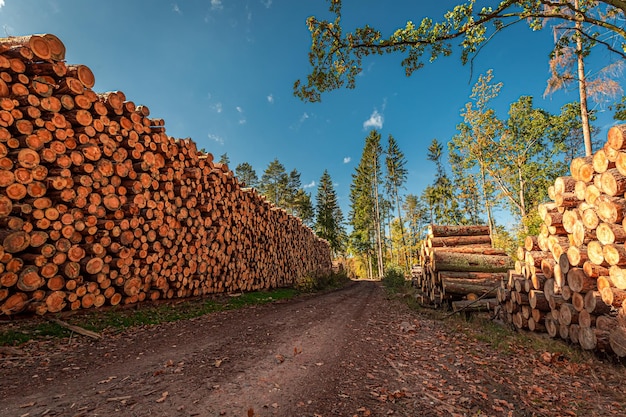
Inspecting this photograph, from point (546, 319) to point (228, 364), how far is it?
6.87 m

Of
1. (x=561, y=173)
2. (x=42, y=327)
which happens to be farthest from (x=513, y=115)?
(x=42, y=327)

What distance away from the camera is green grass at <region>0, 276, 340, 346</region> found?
5410mm

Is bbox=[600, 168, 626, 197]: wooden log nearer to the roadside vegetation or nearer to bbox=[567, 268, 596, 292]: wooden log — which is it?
bbox=[567, 268, 596, 292]: wooden log

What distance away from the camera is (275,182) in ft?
161

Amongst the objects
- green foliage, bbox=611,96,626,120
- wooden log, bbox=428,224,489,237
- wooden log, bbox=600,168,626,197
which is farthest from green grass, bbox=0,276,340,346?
green foliage, bbox=611,96,626,120

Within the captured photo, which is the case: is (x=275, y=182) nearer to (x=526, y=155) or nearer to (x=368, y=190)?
(x=368, y=190)

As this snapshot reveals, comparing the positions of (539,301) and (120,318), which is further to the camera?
(120,318)

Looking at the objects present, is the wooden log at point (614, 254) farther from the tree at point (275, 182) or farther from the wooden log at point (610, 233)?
the tree at point (275, 182)

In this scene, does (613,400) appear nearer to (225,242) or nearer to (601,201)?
(601,201)

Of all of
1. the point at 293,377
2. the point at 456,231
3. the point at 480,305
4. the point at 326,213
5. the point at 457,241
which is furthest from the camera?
the point at 326,213

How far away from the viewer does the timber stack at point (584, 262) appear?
16.6 feet

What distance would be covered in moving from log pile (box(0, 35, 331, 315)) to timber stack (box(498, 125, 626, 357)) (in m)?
9.65

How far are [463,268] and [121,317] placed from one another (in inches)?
412

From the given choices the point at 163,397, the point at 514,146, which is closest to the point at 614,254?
the point at 163,397
